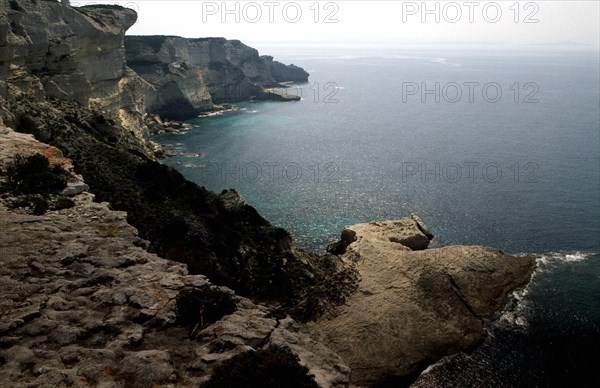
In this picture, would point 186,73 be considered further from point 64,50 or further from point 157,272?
point 157,272

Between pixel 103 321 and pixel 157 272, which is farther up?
pixel 157 272

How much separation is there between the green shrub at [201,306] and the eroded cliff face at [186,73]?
116689mm

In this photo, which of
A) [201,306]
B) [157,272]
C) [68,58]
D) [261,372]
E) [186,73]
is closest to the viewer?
[261,372]

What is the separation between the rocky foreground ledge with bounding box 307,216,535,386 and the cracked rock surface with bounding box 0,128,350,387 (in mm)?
17177

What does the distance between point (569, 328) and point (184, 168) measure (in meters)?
69.5


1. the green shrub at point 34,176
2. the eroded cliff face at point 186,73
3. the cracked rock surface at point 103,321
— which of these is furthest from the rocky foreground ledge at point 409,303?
the eroded cliff face at point 186,73

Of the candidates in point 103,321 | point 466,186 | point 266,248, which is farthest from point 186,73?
point 103,321

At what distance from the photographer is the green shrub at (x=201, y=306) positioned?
1912 centimetres

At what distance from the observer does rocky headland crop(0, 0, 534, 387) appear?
55.8 feet

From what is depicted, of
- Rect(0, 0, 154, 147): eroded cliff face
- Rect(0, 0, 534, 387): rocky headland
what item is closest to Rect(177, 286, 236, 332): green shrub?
Rect(0, 0, 534, 387): rocky headland

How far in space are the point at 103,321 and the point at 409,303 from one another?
29731 millimetres

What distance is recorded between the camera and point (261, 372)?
1609 centimetres

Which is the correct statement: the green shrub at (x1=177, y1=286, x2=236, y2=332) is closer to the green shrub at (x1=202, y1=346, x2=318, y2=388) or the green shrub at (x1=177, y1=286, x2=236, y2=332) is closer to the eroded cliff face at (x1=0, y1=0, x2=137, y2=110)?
the green shrub at (x1=202, y1=346, x2=318, y2=388)

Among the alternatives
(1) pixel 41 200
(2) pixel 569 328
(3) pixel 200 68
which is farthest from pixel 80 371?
(3) pixel 200 68
